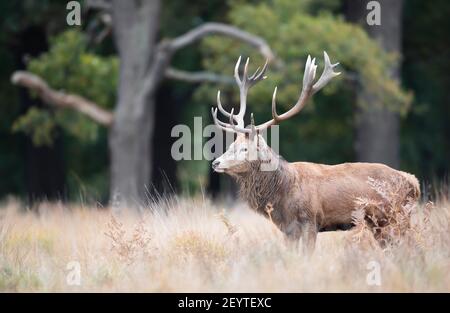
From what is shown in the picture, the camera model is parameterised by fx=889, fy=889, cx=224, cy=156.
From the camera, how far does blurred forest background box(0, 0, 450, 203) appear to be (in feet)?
51.5

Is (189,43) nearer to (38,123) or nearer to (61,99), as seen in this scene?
(61,99)

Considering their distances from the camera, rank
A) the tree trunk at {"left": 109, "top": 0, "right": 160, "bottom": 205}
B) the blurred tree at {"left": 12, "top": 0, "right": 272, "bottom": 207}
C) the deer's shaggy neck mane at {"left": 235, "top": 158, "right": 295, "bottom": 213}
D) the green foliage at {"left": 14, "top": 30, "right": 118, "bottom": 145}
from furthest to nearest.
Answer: the green foliage at {"left": 14, "top": 30, "right": 118, "bottom": 145}, the tree trunk at {"left": 109, "top": 0, "right": 160, "bottom": 205}, the blurred tree at {"left": 12, "top": 0, "right": 272, "bottom": 207}, the deer's shaggy neck mane at {"left": 235, "top": 158, "right": 295, "bottom": 213}

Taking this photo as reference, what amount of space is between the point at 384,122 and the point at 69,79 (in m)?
6.22

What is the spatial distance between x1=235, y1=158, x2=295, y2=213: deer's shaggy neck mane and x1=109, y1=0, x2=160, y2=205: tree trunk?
690 cm

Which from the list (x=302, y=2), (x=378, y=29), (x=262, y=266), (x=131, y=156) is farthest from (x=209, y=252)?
(x=378, y=29)

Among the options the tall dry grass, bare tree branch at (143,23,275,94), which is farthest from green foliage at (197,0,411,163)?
the tall dry grass

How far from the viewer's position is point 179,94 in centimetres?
2133

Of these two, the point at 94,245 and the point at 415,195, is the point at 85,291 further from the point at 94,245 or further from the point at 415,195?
the point at 415,195

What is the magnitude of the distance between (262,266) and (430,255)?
57.6 inches

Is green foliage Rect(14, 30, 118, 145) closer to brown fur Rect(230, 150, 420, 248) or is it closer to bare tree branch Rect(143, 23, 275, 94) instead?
bare tree branch Rect(143, 23, 275, 94)

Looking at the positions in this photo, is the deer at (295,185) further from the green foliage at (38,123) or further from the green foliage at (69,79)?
the green foliage at (38,123)

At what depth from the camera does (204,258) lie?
7559 mm

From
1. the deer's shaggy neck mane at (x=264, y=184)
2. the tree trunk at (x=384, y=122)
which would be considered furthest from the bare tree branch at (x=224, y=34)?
the deer's shaggy neck mane at (x=264, y=184)

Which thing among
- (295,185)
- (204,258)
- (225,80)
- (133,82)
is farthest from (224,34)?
(204,258)
